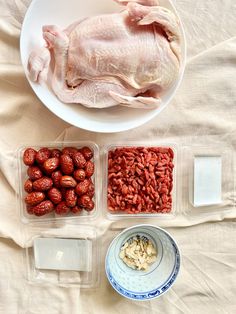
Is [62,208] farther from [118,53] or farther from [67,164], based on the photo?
[118,53]

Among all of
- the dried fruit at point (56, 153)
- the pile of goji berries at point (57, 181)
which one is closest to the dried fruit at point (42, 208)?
the pile of goji berries at point (57, 181)

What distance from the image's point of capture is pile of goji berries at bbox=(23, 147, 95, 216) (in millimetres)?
1065

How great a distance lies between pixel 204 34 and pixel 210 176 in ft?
1.15

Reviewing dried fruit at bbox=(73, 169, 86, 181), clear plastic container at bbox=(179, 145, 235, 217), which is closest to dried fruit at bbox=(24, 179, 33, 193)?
dried fruit at bbox=(73, 169, 86, 181)

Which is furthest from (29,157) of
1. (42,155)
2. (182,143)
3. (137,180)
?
(182,143)

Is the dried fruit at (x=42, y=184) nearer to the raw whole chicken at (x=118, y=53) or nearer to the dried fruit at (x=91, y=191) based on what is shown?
the dried fruit at (x=91, y=191)

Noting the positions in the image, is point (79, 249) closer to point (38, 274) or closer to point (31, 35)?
point (38, 274)

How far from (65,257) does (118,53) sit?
50 cm

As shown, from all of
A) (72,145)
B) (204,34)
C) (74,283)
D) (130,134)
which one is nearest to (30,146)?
(72,145)

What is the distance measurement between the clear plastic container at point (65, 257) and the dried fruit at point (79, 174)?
0.42 ft

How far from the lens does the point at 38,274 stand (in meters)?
1.14

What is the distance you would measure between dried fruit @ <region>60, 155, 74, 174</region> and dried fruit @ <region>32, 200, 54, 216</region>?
0.08m

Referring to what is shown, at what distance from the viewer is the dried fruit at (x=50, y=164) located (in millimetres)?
1062

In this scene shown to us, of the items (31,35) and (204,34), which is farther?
(204,34)
